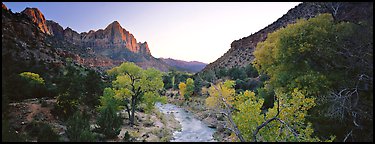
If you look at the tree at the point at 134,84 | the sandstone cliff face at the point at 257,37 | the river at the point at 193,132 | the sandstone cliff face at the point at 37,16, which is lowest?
the river at the point at 193,132

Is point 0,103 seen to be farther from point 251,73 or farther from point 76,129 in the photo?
point 251,73

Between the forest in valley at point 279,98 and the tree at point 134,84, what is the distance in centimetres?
10

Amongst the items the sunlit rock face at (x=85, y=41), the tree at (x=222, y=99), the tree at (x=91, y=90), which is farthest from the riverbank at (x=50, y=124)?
the sunlit rock face at (x=85, y=41)

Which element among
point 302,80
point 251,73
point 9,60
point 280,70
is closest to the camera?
point 302,80

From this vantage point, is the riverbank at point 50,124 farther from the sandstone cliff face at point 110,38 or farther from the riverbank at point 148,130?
the sandstone cliff face at point 110,38

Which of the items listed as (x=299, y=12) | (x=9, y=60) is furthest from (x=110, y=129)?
(x=299, y=12)

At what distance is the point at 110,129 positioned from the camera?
19219mm

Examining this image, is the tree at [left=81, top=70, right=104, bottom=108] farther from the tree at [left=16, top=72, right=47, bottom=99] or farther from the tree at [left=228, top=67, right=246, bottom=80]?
the tree at [left=228, top=67, right=246, bottom=80]

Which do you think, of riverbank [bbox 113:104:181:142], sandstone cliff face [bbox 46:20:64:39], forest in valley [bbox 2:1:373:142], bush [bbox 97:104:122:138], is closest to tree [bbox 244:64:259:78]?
forest in valley [bbox 2:1:373:142]

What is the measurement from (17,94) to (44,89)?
2.79 meters

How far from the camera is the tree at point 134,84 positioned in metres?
24.3

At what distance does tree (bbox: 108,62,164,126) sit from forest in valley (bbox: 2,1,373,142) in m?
0.10

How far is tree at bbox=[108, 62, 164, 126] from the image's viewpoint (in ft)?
79.7

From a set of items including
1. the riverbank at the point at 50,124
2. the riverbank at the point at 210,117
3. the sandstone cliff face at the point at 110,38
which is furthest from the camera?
the sandstone cliff face at the point at 110,38
